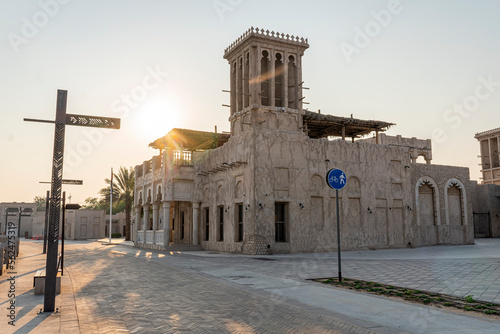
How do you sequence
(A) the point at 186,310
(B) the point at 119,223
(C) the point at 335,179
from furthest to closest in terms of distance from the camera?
1. (B) the point at 119,223
2. (C) the point at 335,179
3. (A) the point at 186,310

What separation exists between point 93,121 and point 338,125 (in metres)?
26.4

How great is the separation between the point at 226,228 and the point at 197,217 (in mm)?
4268

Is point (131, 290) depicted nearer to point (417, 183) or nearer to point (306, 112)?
point (306, 112)

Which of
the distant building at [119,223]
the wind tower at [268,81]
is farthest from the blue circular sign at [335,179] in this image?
the distant building at [119,223]

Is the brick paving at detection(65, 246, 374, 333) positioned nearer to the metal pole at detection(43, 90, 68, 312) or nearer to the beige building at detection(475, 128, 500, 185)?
the metal pole at detection(43, 90, 68, 312)

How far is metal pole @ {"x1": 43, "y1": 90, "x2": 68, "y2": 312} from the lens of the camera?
765cm

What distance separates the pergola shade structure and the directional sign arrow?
23.3 metres

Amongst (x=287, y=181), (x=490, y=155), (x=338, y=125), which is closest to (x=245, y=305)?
(x=287, y=181)

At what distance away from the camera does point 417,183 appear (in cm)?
3159

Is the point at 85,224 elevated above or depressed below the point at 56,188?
below

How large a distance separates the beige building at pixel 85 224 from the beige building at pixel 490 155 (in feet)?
200

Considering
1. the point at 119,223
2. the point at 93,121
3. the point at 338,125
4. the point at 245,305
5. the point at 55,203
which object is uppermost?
the point at 338,125

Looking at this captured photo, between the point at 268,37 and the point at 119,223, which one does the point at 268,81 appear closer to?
the point at 268,37

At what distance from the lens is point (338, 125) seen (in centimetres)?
3253
